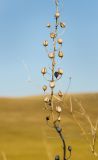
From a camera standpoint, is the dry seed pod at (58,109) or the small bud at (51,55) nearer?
the dry seed pod at (58,109)

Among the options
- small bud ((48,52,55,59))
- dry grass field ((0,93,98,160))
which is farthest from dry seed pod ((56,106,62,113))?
dry grass field ((0,93,98,160))

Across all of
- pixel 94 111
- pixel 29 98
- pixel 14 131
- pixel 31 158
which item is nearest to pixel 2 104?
pixel 29 98

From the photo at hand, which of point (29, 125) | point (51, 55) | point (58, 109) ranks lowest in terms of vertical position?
point (29, 125)

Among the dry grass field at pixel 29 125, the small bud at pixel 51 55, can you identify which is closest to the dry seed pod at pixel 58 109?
the small bud at pixel 51 55

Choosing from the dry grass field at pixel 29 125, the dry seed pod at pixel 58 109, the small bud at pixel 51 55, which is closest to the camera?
the dry seed pod at pixel 58 109

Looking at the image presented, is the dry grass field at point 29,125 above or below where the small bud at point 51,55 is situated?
below

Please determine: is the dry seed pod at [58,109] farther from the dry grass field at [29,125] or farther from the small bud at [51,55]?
the dry grass field at [29,125]

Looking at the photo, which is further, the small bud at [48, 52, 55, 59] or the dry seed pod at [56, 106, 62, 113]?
the small bud at [48, 52, 55, 59]

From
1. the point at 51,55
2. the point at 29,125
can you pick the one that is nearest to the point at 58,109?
the point at 51,55

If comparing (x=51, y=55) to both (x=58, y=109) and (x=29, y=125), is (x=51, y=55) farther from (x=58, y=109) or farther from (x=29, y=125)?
(x=29, y=125)

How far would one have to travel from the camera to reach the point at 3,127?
42.2m

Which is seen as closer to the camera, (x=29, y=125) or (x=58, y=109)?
(x=58, y=109)

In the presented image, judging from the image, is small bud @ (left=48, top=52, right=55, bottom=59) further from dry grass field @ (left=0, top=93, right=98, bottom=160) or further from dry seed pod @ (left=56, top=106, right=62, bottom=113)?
dry grass field @ (left=0, top=93, right=98, bottom=160)

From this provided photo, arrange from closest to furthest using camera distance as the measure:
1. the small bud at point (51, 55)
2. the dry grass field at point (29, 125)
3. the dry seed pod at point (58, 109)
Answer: the dry seed pod at point (58, 109) < the small bud at point (51, 55) < the dry grass field at point (29, 125)
